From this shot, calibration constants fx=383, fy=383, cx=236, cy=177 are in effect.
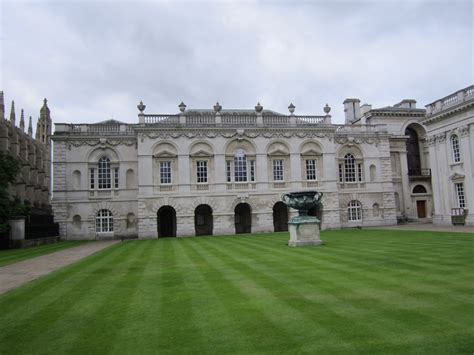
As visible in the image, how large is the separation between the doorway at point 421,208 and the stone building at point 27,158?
1800 inches

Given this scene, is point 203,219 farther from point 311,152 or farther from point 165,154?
point 311,152

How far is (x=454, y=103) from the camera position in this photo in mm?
34906

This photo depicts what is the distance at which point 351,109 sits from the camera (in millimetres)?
51781

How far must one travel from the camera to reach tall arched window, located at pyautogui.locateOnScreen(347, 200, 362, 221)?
41156 millimetres

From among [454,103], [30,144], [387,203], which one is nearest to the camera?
[454,103]

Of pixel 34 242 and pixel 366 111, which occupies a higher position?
pixel 366 111

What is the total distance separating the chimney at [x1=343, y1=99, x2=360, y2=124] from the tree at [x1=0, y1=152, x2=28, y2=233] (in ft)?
131

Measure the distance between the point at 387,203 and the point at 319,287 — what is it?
117ft

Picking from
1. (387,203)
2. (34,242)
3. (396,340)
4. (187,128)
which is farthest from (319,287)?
(387,203)

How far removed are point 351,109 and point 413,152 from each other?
1012cm

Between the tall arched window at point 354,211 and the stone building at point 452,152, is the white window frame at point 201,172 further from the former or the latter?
the stone building at point 452,152

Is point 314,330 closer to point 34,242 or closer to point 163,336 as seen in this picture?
point 163,336

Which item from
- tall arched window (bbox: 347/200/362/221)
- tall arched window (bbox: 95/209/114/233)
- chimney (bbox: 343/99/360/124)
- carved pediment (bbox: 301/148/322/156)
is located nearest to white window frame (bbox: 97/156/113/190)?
tall arched window (bbox: 95/209/114/233)

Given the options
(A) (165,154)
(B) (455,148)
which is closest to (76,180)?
(A) (165,154)
